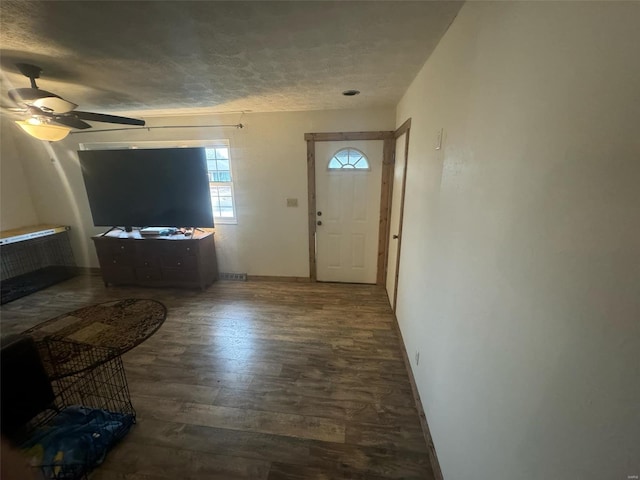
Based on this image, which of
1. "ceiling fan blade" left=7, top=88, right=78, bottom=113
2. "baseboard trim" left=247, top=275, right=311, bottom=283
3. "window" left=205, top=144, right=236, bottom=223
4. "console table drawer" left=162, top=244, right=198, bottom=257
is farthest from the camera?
"baseboard trim" left=247, top=275, right=311, bottom=283

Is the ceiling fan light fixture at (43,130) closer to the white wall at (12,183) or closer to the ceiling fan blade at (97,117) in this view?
the ceiling fan blade at (97,117)

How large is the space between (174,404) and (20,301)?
3263 mm

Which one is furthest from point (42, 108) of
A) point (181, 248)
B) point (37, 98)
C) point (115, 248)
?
point (115, 248)

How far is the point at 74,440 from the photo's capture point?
1489 mm

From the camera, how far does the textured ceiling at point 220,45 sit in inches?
47.6

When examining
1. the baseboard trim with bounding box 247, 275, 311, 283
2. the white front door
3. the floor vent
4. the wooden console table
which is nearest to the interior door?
the white front door

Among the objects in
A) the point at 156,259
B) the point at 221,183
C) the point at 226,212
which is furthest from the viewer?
the point at 226,212

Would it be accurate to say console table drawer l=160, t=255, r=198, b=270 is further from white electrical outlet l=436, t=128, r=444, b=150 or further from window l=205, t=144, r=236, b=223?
white electrical outlet l=436, t=128, r=444, b=150

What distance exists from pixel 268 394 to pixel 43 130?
110 inches

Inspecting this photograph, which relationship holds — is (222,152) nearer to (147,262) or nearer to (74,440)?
(147,262)

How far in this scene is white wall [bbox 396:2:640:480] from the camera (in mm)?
485

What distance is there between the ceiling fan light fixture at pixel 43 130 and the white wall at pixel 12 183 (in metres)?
2.75

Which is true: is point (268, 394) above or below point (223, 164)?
below

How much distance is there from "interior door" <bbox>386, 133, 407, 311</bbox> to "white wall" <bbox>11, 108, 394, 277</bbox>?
2.06 ft
